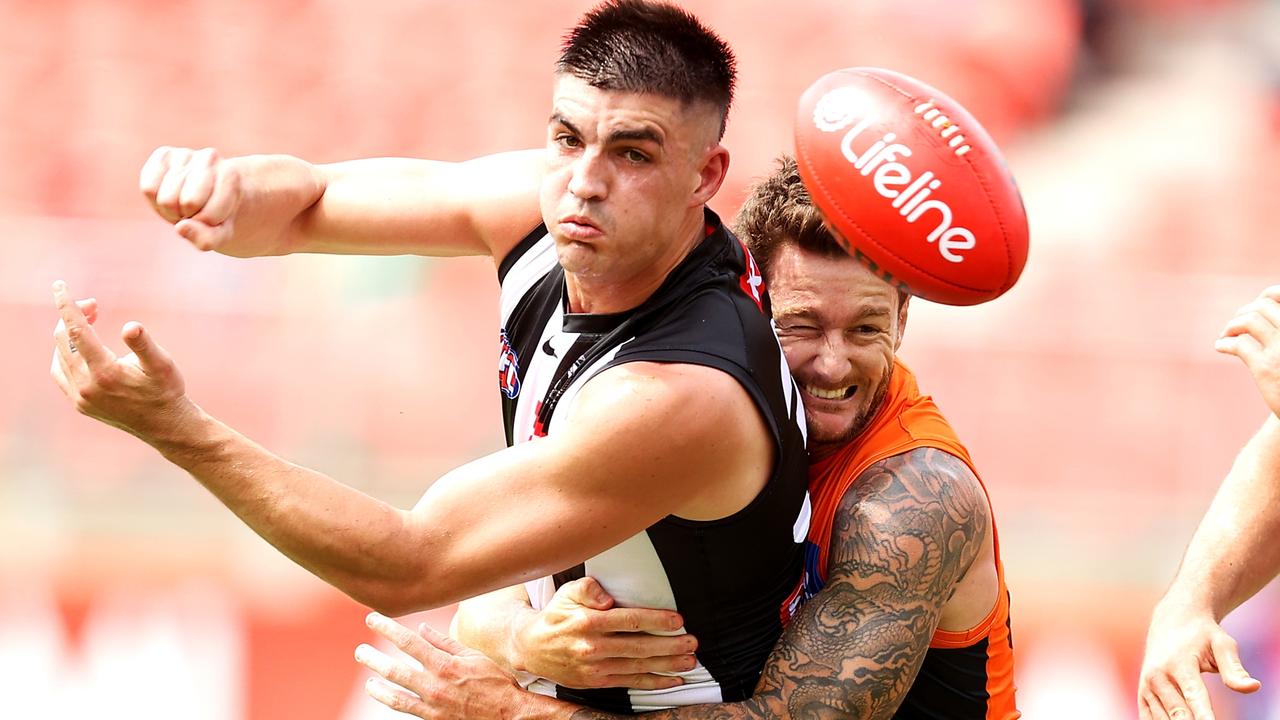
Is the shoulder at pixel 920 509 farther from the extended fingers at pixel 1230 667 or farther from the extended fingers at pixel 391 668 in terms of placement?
the extended fingers at pixel 391 668

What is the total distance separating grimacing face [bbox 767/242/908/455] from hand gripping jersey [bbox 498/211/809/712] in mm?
238

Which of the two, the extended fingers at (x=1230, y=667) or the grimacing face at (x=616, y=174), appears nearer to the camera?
the grimacing face at (x=616, y=174)

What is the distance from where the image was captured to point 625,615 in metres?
3.51

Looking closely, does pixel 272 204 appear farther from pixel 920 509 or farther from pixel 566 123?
pixel 920 509

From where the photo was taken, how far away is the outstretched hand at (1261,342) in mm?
3619

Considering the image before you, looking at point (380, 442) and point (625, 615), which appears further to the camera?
point (380, 442)

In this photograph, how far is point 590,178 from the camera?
3.31 m

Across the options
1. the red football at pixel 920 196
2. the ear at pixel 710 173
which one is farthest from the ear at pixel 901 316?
the ear at pixel 710 173

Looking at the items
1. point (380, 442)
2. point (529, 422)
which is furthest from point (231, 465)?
point (380, 442)

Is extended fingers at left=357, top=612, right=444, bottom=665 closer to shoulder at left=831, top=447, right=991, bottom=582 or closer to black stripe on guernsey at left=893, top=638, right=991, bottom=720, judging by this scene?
shoulder at left=831, top=447, right=991, bottom=582

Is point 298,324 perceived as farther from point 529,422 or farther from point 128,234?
point 529,422

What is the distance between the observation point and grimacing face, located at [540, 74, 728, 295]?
10.9ft

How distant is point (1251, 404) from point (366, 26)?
A: 20.7 feet

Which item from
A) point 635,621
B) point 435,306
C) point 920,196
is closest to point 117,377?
point 635,621
